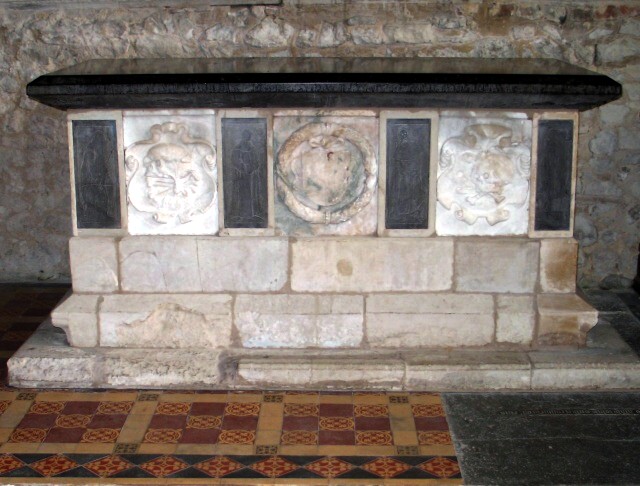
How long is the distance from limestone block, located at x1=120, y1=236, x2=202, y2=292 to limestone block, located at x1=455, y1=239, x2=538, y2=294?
1189 mm

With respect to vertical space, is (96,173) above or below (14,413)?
above

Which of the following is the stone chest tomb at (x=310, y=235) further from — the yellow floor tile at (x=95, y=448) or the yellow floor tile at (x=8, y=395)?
the yellow floor tile at (x=95, y=448)

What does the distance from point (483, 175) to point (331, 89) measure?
79cm

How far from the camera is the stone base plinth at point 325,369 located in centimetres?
326

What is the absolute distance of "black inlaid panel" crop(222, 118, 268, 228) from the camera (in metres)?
3.25

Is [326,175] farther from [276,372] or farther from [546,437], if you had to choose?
[546,437]

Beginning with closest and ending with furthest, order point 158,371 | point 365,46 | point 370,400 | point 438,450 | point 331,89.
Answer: point 438,450
point 331,89
point 370,400
point 158,371
point 365,46

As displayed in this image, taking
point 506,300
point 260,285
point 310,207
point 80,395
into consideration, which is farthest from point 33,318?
point 506,300

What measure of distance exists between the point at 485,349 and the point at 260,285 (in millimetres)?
1056

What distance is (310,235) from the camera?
3.33 meters

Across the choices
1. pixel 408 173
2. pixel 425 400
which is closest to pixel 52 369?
pixel 425 400

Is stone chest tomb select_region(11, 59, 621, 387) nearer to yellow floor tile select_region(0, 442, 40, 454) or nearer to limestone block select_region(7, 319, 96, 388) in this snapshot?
limestone block select_region(7, 319, 96, 388)

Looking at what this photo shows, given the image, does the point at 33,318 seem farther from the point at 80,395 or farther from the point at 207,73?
the point at 207,73

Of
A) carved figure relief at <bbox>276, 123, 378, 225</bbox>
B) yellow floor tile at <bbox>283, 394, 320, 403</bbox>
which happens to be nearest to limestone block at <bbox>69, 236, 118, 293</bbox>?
carved figure relief at <bbox>276, 123, 378, 225</bbox>
